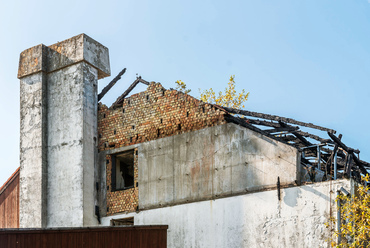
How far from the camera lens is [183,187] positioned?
18.9 m

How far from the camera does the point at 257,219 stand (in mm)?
17266

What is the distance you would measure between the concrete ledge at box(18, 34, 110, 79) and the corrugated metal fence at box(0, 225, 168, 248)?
667cm

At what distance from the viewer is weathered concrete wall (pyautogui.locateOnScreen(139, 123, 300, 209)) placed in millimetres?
17422

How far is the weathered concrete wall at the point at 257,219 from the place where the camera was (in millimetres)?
16375

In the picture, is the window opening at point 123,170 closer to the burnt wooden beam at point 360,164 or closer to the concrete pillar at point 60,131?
the concrete pillar at point 60,131

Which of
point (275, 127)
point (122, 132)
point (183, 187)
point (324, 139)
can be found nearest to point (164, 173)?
point (183, 187)

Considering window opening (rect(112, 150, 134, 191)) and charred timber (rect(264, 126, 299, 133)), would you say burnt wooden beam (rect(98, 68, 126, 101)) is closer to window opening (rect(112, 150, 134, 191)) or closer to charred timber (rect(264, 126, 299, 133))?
window opening (rect(112, 150, 134, 191))

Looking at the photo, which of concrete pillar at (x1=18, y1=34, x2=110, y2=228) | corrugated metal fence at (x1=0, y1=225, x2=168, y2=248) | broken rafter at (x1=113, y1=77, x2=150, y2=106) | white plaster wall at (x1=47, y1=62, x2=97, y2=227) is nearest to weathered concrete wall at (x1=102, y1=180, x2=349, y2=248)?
corrugated metal fence at (x1=0, y1=225, x2=168, y2=248)

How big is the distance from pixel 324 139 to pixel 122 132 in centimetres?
681

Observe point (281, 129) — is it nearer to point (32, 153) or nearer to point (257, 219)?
point (257, 219)

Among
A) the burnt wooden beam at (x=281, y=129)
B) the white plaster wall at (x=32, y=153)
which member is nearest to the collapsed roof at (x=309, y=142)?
the burnt wooden beam at (x=281, y=129)

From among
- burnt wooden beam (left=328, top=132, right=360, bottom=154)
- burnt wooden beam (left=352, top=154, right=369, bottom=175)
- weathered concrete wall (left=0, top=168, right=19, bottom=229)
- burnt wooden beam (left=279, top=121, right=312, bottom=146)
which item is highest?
burnt wooden beam (left=279, top=121, right=312, bottom=146)

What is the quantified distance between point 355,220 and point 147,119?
301 inches

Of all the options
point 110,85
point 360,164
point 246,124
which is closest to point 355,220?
point 360,164
